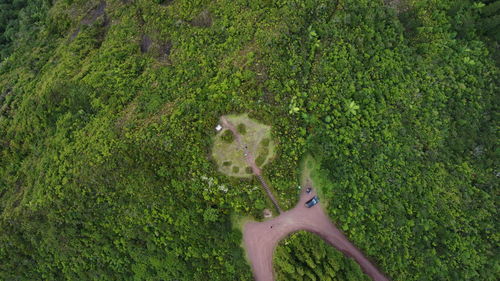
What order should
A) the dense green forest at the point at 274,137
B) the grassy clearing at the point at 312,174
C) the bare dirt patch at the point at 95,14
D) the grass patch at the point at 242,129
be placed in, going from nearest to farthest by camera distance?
the grass patch at the point at 242,129
the dense green forest at the point at 274,137
the grassy clearing at the point at 312,174
the bare dirt patch at the point at 95,14

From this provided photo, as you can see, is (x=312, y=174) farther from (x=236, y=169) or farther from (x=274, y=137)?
(x=236, y=169)

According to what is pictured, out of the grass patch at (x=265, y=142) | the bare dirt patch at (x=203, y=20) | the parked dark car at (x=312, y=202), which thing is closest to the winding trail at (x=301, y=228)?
the parked dark car at (x=312, y=202)

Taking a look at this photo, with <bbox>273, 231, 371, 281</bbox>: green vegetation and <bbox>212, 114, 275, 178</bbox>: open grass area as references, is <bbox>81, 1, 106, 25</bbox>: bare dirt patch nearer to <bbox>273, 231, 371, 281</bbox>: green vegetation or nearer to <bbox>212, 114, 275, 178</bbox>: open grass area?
<bbox>212, 114, 275, 178</bbox>: open grass area

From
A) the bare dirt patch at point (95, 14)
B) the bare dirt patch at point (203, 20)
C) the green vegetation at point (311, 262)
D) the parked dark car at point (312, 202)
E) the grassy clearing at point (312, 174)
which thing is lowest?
the green vegetation at point (311, 262)

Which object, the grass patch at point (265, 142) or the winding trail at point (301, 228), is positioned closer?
the grass patch at point (265, 142)

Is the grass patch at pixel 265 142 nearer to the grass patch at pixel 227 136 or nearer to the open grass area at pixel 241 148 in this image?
the open grass area at pixel 241 148

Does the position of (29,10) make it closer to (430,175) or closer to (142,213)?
(142,213)
